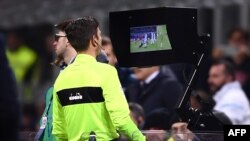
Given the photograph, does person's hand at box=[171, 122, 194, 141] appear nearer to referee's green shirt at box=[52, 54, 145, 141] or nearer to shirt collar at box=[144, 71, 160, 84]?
referee's green shirt at box=[52, 54, 145, 141]

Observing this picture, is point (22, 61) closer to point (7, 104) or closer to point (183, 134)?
point (183, 134)

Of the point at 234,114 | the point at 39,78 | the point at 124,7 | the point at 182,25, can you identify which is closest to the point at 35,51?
the point at 39,78

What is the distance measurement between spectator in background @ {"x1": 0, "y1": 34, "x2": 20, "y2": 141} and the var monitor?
2029mm

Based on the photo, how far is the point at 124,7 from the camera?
17.2 meters

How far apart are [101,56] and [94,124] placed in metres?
1.06

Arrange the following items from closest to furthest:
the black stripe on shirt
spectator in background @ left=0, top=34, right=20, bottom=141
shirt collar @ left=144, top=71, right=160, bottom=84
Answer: spectator in background @ left=0, top=34, right=20, bottom=141 → the black stripe on shirt → shirt collar @ left=144, top=71, right=160, bottom=84

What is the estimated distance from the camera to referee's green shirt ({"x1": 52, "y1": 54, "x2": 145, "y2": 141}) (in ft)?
27.4

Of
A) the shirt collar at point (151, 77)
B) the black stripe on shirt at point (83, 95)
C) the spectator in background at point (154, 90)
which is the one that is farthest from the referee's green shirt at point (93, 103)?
the shirt collar at point (151, 77)

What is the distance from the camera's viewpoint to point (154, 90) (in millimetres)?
12391

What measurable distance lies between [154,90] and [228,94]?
0.85 m

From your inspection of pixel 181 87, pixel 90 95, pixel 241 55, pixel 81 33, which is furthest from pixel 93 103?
pixel 241 55

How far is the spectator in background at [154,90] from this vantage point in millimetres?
12070

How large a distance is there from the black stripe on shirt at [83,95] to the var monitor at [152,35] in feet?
3.44

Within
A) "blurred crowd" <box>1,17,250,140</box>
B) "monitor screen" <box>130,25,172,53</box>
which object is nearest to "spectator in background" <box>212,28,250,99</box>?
"blurred crowd" <box>1,17,250,140</box>
